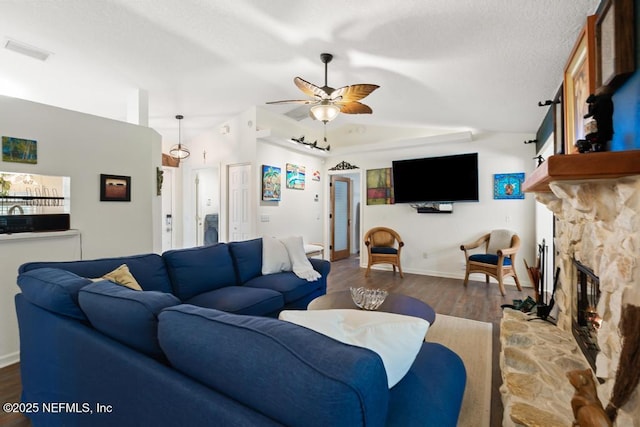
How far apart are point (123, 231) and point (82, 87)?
1.92 metres

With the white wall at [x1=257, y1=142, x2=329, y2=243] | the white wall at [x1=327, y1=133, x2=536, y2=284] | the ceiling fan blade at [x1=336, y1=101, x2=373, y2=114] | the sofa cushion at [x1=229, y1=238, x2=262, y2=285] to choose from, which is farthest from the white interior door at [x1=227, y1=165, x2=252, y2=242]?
the ceiling fan blade at [x1=336, y1=101, x2=373, y2=114]

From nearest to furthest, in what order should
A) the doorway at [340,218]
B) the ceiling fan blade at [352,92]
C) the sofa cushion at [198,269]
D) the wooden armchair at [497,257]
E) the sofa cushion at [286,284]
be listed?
the sofa cushion at [198,269] < the ceiling fan blade at [352,92] < the sofa cushion at [286,284] < the wooden armchair at [497,257] < the doorway at [340,218]

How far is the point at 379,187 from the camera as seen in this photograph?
5934 mm

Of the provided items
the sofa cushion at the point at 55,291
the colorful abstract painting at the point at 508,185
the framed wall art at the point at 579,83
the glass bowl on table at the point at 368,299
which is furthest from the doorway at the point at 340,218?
the sofa cushion at the point at 55,291

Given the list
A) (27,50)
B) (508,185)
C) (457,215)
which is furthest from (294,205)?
(27,50)

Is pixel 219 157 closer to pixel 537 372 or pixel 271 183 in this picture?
pixel 271 183

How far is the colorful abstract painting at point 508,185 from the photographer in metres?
4.62

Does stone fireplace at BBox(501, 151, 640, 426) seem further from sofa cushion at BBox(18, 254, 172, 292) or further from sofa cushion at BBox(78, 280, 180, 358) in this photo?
sofa cushion at BBox(18, 254, 172, 292)

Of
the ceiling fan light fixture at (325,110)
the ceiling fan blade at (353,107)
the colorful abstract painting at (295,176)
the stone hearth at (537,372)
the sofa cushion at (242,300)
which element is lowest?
the stone hearth at (537,372)

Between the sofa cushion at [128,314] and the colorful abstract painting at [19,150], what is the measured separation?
2317 mm

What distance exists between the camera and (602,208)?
1405mm

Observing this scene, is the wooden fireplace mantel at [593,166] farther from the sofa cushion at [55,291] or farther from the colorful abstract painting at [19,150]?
the colorful abstract painting at [19,150]

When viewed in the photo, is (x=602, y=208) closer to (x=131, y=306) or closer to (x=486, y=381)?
(x=486, y=381)

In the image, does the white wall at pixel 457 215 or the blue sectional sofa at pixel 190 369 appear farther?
the white wall at pixel 457 215
